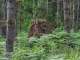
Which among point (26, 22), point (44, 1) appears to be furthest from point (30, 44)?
point (44, 1)

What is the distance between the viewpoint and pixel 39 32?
14.4 m

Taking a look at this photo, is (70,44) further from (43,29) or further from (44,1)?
(44,1)

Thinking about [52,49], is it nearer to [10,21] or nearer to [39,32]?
[10,21]

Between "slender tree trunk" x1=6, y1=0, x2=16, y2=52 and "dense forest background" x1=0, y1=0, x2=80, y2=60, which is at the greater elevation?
"slender tree trunk" x1=6, y1=0, x2=16, y2=52

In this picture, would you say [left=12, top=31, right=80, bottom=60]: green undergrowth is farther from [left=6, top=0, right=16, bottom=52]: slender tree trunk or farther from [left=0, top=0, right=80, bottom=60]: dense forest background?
[left=6, top=0, right=16, bottom=52]: slender tree trunk

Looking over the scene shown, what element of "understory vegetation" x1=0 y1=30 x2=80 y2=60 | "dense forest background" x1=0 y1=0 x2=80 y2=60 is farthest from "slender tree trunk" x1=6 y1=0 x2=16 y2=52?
"understory vegetation" x1=0 y1=30 x2=80 y2=60

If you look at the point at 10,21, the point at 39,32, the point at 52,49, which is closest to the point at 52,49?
the point at 52,49

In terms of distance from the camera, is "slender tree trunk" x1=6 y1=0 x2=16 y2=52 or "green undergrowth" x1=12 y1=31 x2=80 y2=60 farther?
"slender tree trunk" x1=6 y1=0 x2=16 y2=52

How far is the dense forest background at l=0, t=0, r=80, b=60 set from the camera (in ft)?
21.3

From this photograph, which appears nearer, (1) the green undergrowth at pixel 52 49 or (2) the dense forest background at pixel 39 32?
(1) the green undergrowth at pixel 52 49

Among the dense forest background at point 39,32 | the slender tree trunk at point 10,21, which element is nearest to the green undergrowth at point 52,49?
the dense forest background at point 39,32

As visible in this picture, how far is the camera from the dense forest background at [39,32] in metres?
6.48

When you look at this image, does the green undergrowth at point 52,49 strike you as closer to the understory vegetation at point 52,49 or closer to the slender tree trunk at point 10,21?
the understory vegetation at point 52,49

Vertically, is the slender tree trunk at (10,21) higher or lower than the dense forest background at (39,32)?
higher
